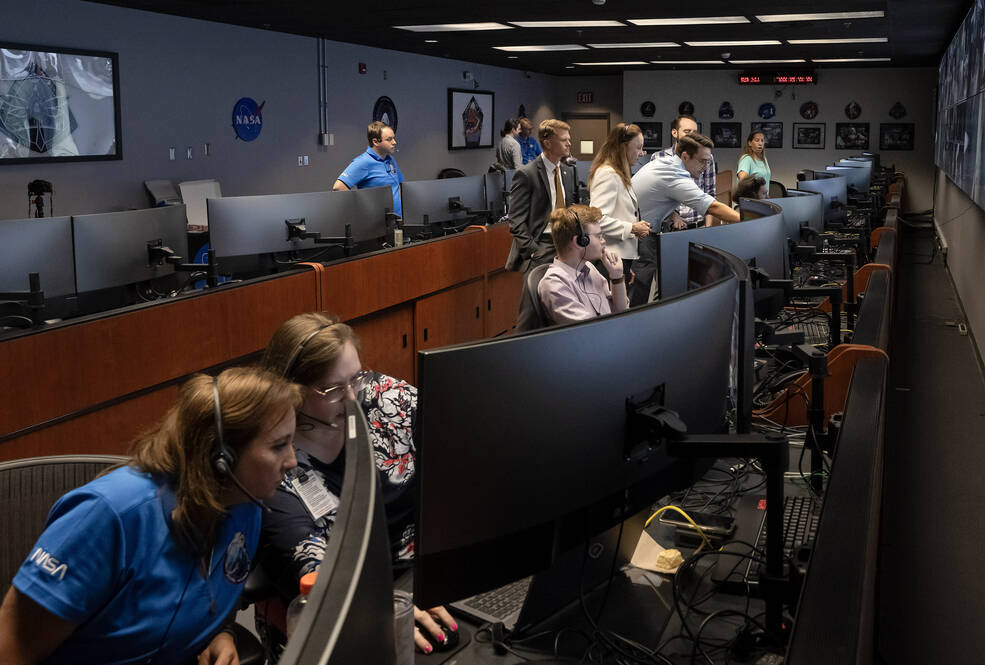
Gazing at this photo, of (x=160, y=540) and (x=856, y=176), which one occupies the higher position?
(x=856, y=176)

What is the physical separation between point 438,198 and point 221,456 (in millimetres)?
4948

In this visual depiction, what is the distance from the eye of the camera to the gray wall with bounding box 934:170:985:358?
6742mm

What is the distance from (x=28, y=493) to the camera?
1.66m

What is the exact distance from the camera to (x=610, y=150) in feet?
16.3

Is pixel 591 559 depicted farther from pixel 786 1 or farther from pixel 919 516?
pixel 786 1

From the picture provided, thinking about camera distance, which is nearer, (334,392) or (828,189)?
(334,392)

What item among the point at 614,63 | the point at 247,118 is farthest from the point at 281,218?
the point at 614,63

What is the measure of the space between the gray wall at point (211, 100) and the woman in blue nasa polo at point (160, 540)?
6.30 metres

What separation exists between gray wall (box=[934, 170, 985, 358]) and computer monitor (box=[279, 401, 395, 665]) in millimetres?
6626

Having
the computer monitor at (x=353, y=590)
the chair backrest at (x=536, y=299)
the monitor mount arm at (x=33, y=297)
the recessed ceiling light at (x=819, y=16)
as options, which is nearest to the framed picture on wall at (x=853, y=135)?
the recessed ceiling light at (x=819, y=16)

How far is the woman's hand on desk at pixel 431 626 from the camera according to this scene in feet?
4.86

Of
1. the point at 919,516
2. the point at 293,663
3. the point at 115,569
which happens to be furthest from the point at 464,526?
the point at 919,516

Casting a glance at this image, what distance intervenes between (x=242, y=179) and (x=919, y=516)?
7.49 meters

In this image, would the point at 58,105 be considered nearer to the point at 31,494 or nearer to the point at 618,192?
the point at 618,192
